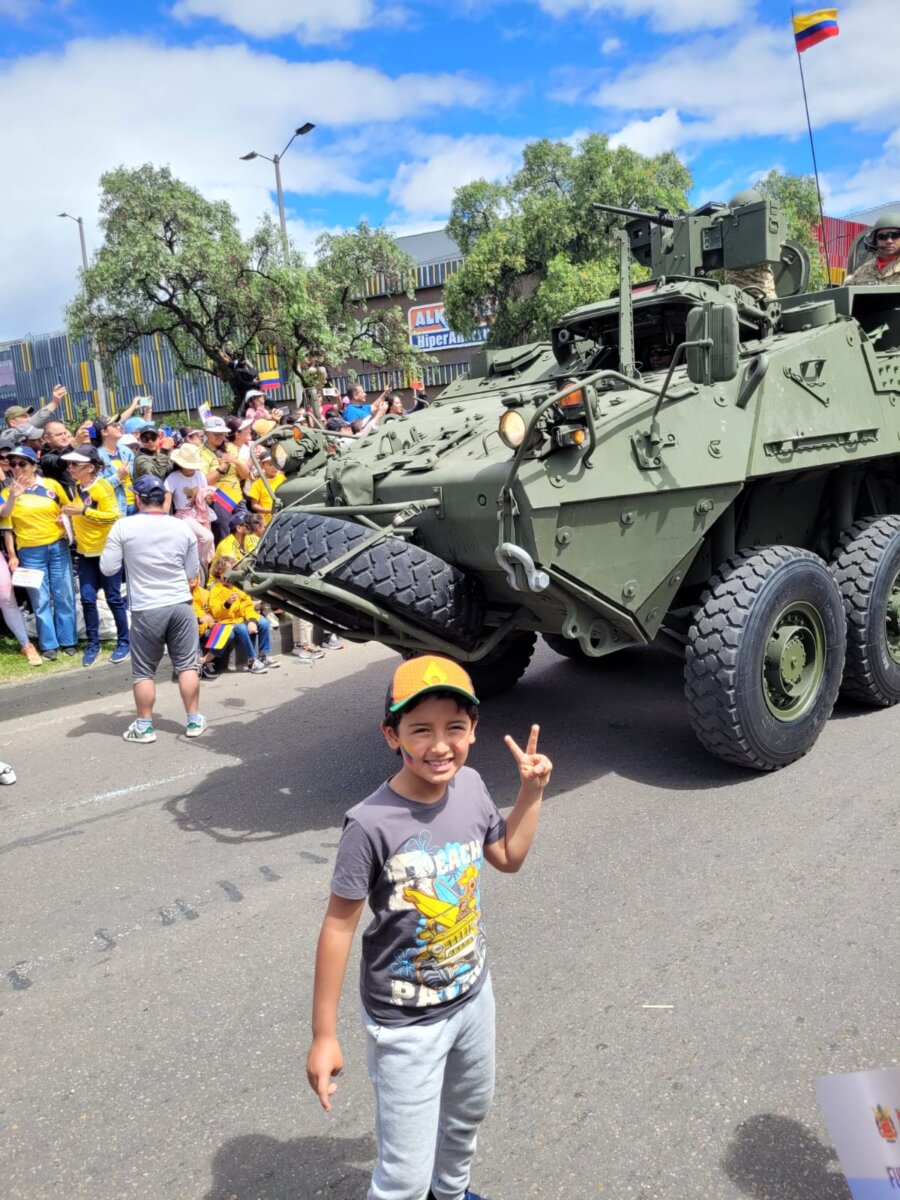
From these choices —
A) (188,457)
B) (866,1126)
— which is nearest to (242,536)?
(188,457)

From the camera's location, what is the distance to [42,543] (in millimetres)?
8297

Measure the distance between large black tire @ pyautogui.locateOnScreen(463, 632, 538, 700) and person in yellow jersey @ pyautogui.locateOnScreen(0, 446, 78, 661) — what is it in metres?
3.78

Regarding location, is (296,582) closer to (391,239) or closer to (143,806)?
(143,806)

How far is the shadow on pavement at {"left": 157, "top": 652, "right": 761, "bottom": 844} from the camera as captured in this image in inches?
201

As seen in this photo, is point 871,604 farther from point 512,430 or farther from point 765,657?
point 512,430

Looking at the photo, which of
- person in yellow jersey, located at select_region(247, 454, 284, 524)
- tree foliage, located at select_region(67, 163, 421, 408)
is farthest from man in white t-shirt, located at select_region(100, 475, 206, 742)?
tree foliage, located at select_region(67, 163, 421, 408)

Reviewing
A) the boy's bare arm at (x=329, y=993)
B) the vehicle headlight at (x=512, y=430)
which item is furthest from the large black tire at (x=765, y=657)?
the boy's bare arm at (x=329, y=993)

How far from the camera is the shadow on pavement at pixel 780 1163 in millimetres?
2451

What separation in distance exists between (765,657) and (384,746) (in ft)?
7.29

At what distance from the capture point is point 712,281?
19.7ft

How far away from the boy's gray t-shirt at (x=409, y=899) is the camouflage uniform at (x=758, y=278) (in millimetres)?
5631

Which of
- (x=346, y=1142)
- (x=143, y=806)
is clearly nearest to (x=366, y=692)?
(x=143, y=806)

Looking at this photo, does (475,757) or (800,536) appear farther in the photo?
(800,536)

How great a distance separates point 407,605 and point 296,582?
1.61 ft
